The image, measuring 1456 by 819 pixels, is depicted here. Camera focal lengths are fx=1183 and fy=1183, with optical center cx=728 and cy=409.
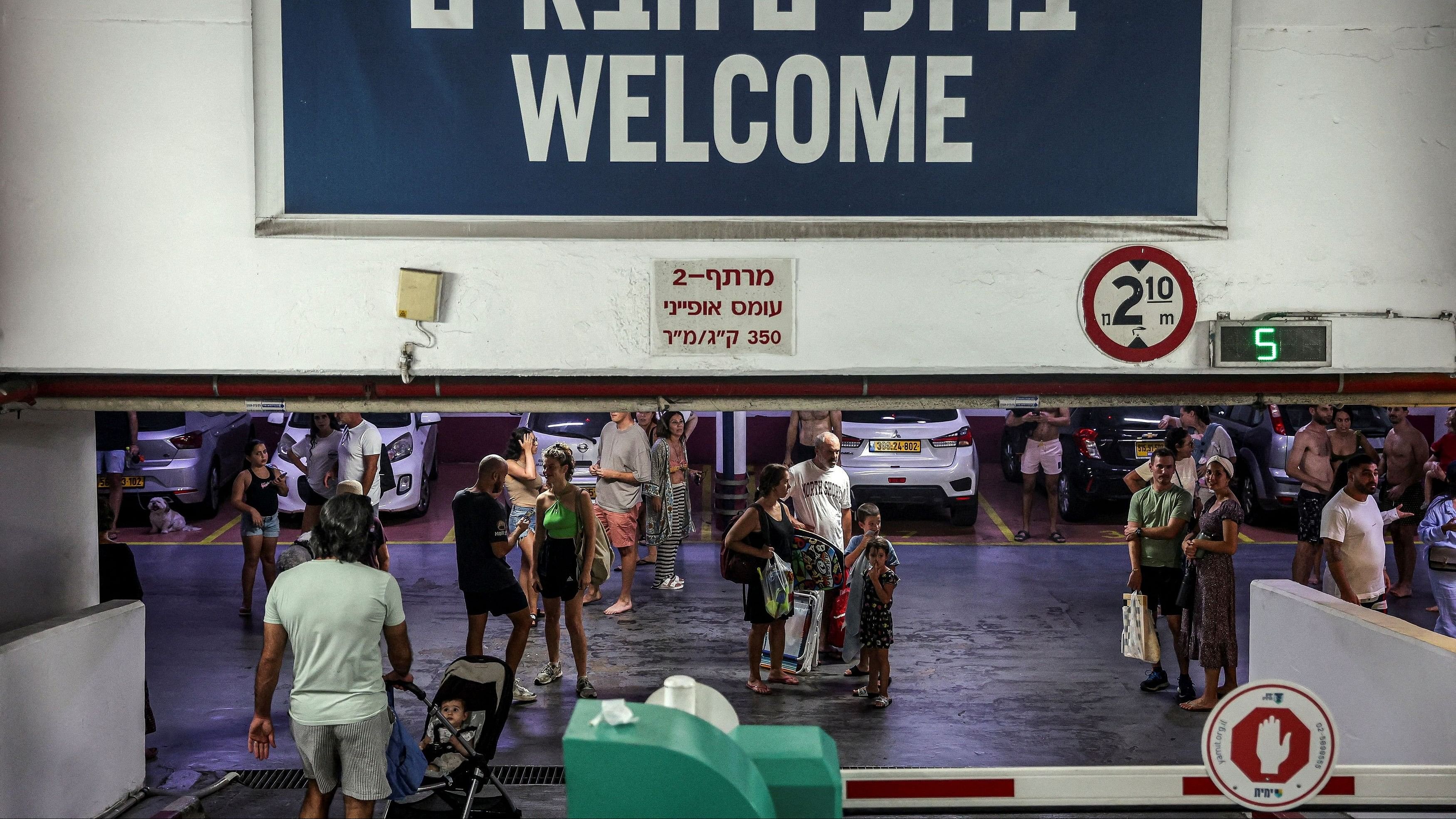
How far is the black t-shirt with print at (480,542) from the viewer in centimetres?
769

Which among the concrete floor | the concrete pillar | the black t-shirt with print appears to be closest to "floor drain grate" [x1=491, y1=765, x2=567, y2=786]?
the concrete floor

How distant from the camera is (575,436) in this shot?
1381 centimetres

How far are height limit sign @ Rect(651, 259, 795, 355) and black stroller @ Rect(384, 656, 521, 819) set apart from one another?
8.07 feet

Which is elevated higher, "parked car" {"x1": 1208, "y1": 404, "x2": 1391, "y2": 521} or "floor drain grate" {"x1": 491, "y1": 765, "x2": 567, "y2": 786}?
"parked car" {"x1": 1208, "y1": 404, "x2": 1391, "y2": 521}

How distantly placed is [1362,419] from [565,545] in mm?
9840

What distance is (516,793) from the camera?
261 inches

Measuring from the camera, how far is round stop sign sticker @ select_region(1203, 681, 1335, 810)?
3.70 m

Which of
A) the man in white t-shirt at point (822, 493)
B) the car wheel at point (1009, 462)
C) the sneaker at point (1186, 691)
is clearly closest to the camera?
the sneaker at point (1186, 691)

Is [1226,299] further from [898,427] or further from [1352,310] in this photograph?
[898,427]

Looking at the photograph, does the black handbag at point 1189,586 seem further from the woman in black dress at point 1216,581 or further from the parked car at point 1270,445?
the parked car at point 1270,445

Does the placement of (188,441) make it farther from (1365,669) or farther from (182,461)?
(1365,669)

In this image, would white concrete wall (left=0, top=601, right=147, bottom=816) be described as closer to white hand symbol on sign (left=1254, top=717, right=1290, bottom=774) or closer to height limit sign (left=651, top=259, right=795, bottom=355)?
height limit sign (left=651, top=259, right=795, bottom=355)

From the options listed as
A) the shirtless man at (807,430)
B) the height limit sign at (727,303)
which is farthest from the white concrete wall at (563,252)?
the shirtless man at (807,430)

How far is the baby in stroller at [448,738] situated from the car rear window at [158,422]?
347 inches
